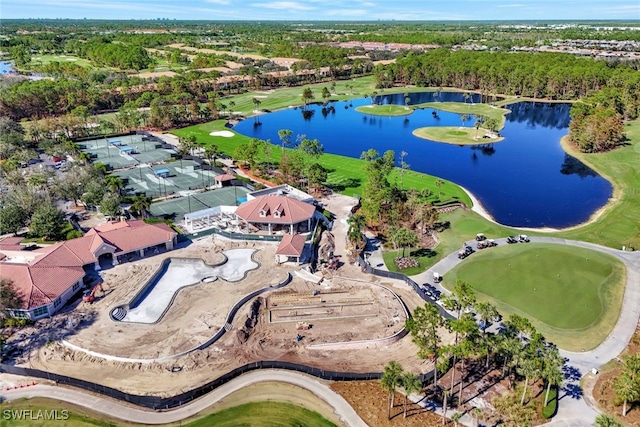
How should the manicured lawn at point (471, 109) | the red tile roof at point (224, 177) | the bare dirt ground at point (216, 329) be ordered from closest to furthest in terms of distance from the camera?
the bare dirt ground at point (216, 329)
the red tile roof at point (224, 177)
the manicured lawn at point (471, 109)

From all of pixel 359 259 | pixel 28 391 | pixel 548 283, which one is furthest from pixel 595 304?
pixel 28 391

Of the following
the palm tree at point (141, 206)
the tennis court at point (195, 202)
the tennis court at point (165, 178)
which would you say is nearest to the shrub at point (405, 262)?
the tennis court at point (195, 202)

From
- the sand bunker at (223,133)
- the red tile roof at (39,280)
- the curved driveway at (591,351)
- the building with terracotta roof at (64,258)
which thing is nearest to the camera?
the curved driveway at (591,351)

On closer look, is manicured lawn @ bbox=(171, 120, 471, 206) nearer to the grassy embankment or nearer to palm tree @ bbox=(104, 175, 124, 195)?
the grassy embankment

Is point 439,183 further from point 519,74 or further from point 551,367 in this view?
point 519,74

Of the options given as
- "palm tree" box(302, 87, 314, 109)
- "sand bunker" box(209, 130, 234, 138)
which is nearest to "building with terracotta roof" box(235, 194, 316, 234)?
"sand bunker" box(209, 130, 234, 138)

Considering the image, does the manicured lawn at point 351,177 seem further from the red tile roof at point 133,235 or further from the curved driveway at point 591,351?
the red tile roof at point 133,235

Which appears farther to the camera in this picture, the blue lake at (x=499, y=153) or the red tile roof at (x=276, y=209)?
the blue lake at (x=499, y=153)

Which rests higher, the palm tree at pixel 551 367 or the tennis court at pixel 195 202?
the palm tree at pixel 551 367
